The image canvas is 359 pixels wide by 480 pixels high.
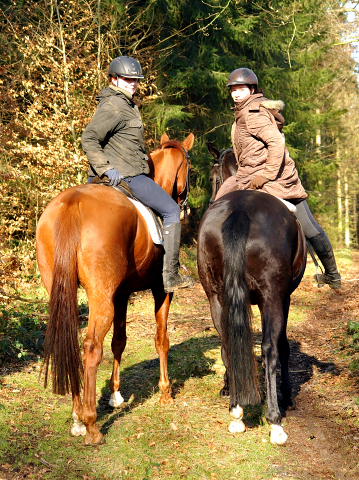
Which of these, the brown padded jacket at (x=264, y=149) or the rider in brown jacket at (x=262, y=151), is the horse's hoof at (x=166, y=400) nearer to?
the rider in brown jacket at (x=262, y=151)

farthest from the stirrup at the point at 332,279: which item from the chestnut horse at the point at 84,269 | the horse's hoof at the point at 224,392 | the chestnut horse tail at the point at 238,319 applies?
the chestnut horse at the point at 84,269

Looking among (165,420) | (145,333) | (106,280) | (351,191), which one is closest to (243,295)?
(106,280)

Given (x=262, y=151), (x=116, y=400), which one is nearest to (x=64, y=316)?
(x=116, y=400)

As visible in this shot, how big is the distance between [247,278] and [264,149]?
1758 millimetres

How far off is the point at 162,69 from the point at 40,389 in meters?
10.7

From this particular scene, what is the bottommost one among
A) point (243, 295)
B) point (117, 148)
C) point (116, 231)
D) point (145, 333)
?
point (145, 333)

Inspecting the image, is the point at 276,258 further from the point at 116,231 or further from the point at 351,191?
the point at 351,191

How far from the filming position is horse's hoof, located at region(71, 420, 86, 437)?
4.54 m

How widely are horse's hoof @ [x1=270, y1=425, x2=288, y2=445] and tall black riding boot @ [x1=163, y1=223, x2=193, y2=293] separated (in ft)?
6.19

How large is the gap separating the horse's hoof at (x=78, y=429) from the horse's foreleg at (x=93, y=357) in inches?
10.1

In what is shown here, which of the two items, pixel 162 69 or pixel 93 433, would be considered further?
pixel 162 69

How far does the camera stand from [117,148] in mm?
5176

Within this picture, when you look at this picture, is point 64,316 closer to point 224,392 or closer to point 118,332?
point 118,332

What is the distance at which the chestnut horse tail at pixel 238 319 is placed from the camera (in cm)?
419
